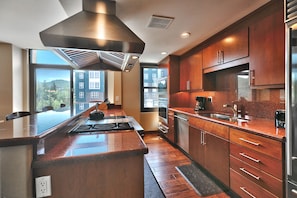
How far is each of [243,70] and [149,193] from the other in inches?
91.5

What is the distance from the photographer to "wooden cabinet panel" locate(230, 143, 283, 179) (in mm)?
1385

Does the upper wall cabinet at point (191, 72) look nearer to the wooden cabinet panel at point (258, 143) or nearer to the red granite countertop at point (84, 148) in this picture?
the wooden cabinet panel at point (258, 143)

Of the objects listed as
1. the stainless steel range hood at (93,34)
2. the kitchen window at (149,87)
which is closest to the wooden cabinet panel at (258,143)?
the stainless steel range hood at (93,34)

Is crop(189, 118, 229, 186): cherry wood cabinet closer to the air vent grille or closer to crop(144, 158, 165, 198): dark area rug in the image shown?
crop(144, 158, 165, 198): dark area rug

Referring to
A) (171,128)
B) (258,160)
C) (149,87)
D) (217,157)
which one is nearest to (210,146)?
(217,157)

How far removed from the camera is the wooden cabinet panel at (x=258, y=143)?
4.55 feet

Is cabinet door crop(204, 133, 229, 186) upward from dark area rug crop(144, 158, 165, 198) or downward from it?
upward

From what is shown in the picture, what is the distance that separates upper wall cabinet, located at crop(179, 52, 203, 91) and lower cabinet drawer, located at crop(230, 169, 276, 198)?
181 centimetres

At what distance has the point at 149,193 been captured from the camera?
2082 millimetres

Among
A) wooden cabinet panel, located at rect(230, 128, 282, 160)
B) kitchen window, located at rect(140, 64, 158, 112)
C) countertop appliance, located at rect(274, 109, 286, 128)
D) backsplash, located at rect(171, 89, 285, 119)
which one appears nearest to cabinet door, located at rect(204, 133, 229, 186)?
wooden cabinet panel, located at rect(230, 128, 282, 160)

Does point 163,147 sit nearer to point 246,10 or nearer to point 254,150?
point 254,150

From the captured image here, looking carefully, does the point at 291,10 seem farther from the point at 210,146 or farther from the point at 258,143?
the point at 210,146

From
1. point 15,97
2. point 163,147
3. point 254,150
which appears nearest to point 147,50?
point 163,147

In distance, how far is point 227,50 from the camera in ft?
8.08
